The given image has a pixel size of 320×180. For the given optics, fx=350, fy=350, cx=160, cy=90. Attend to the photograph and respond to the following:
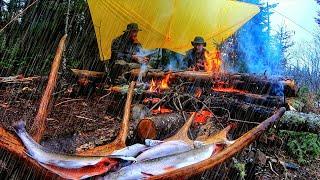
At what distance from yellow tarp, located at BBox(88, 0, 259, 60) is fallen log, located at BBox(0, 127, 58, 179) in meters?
7.69

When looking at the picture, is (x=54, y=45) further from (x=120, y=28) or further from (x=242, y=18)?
(x=242, y=18)

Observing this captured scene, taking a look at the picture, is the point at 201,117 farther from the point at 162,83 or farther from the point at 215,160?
the point at 215,160

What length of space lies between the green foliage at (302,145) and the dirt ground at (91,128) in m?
0.11

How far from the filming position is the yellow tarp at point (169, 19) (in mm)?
10617

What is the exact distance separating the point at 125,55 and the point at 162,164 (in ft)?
22.1

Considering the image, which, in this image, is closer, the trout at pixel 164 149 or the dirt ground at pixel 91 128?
the trout at pixel 164 149

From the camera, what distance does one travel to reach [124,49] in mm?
9359

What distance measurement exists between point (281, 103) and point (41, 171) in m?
4.66

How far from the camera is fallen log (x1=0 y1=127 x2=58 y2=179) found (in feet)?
8.23

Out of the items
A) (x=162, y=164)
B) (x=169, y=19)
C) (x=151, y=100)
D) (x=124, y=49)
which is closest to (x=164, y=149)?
(x=162, y=164)

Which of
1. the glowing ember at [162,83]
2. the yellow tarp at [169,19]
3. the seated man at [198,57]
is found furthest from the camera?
the yellow tarp at [169,19]

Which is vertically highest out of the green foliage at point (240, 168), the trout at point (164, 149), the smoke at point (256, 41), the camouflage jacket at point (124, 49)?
the smoke at point (256, 41)

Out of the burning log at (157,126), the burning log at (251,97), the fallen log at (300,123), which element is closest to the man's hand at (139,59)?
the burning log at (251,97)

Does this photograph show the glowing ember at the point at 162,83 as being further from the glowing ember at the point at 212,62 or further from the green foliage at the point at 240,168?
the green foliage at the point at 240,168
